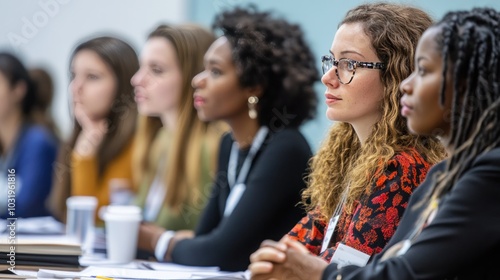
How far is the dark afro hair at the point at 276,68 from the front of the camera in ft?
9.82

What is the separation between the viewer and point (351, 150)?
82.2 inches

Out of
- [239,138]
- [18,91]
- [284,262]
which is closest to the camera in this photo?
[284,262]

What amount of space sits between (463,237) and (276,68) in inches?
69.0

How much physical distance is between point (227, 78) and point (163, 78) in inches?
31.2

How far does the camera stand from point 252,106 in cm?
301

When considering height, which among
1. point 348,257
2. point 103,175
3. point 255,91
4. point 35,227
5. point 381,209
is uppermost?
point 255,91

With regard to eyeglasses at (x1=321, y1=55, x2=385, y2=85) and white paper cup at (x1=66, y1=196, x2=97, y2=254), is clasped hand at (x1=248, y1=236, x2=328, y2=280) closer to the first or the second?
eyeglasses at (x1=321, y1=55, x2=385, y2=85)

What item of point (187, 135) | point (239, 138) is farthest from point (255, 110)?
point (187, 135)

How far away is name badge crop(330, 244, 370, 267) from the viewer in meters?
1.71

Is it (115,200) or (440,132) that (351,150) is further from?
(115,200)

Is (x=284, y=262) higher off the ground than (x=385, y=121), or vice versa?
(x=385, y=121)

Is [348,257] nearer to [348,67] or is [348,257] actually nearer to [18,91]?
[348,67]

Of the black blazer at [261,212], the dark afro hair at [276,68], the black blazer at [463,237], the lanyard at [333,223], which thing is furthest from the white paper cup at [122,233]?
the black blazer at [463,237]

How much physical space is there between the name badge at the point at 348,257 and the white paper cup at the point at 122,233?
915 mm
